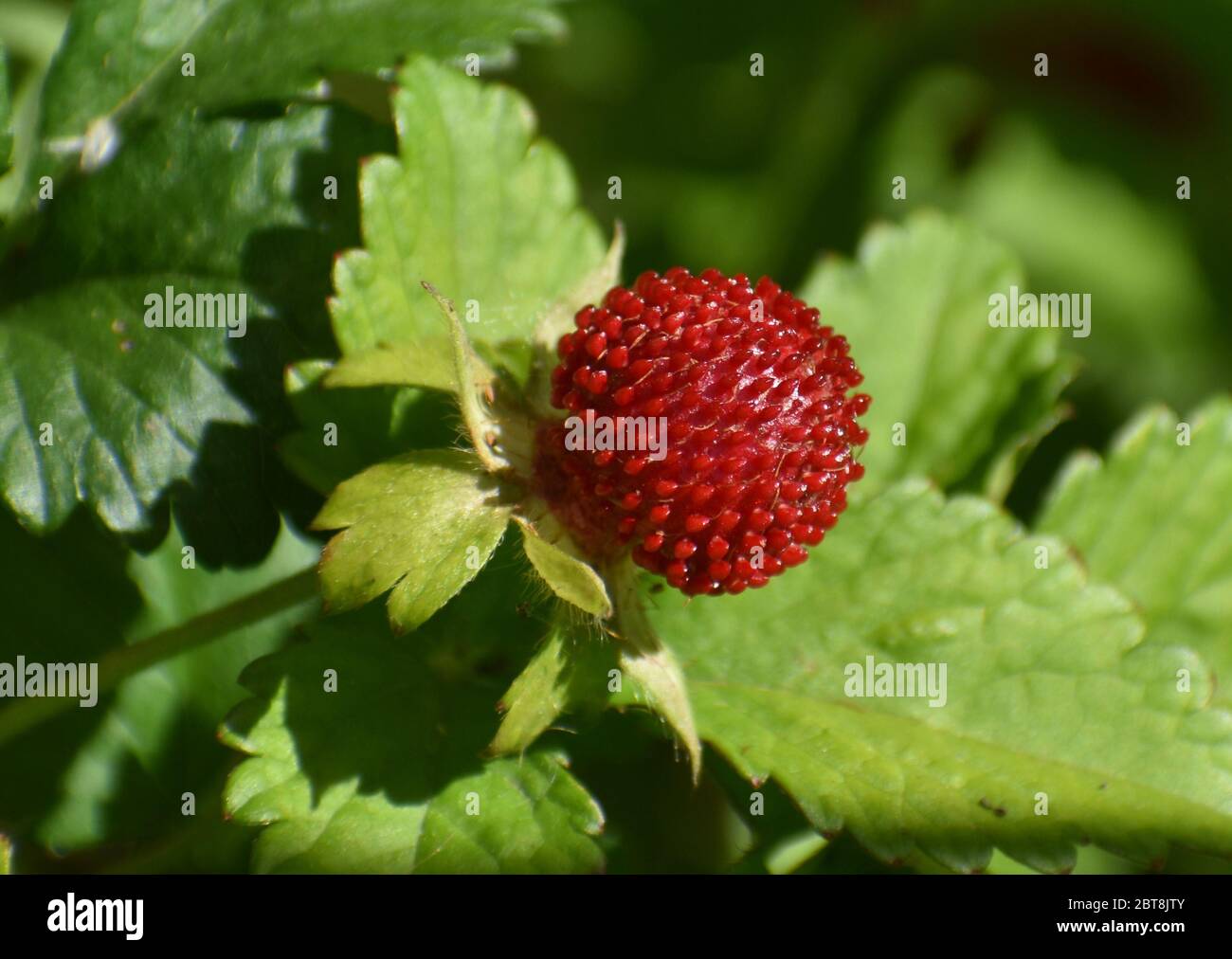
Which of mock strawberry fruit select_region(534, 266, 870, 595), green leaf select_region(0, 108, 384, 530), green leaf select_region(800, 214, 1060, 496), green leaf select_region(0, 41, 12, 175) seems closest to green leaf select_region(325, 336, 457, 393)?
mock strawberry fruit select_region(534, 266, 870, 595)

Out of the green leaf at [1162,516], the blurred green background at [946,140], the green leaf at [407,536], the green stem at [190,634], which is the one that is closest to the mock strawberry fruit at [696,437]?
the green leaf at [407,536]

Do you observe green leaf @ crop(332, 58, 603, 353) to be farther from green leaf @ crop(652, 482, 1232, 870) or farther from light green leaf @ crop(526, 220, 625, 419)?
green leaf @ crop(652, 482, 1232, 870)

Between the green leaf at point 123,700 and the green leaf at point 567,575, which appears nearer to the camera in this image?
the green leaf at point 567,575

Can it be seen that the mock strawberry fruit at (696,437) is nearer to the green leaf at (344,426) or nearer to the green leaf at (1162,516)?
the green leaf at (344,426)

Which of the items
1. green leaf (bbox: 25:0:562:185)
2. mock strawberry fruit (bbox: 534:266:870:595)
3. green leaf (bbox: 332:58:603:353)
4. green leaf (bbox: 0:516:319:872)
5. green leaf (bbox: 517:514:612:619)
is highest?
green leaf (bbox: 25:0:562:185)

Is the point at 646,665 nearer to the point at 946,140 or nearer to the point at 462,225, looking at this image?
the point at 462,225

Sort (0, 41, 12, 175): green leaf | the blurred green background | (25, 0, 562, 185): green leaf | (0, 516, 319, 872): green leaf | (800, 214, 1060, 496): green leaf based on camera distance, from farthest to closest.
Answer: the blurred green background, (800, 214, 1060, 496): green leaf, (0, 516, 319, 872): green leaf, (25, 0, 562, 185): green leaf, (0, 41, 12, 175): green leaf
